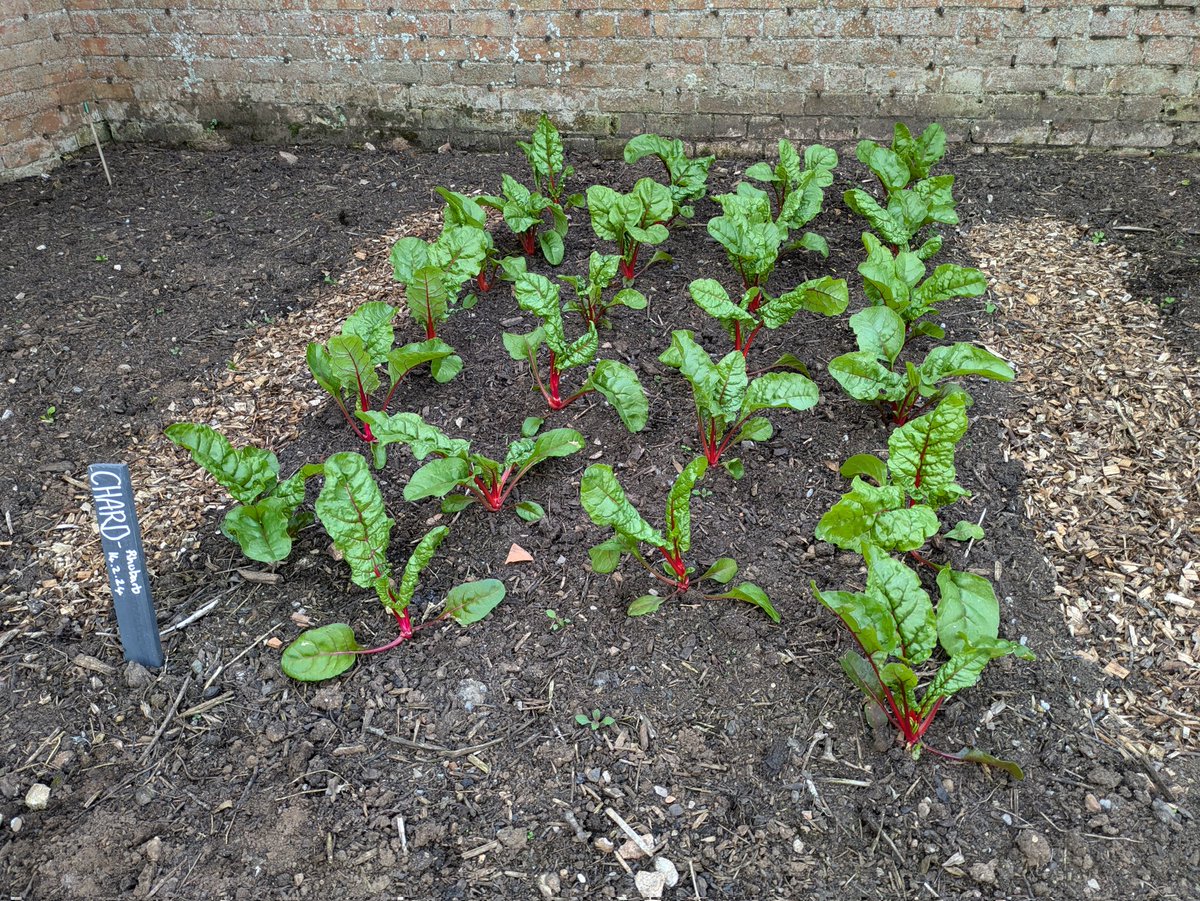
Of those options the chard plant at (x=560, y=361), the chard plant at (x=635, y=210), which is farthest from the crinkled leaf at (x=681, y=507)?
the chard plant at (x=635, y=210)

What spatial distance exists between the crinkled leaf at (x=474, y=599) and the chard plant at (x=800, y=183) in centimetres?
212

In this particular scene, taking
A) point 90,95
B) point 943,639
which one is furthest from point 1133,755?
point 90,95

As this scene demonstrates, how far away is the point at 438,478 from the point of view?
248 centimetres

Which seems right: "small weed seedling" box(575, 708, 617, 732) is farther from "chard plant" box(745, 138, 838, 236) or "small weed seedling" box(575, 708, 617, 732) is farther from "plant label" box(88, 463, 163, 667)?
"chard plant" box(745, 138, 838, 236)

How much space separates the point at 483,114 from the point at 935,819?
4.32m

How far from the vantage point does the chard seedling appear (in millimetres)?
1892

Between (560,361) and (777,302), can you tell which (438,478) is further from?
(777,302)

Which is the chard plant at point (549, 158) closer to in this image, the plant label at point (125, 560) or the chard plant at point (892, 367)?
the chard plant at point (892, 367)

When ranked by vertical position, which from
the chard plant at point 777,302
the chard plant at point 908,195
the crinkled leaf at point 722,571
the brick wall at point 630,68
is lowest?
the crinkled leaf at point 722,571

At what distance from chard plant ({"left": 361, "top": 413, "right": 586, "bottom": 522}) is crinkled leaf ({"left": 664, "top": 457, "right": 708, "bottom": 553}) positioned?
0.47m

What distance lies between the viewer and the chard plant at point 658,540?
219 centimetres

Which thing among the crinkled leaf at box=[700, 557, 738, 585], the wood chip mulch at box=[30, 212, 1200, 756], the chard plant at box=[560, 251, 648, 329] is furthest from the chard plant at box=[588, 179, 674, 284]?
the crinkled leaf at box=[700, 557, 738, 585]

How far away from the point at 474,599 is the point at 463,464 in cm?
41

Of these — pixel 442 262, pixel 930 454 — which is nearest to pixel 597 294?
pixel 442 262
